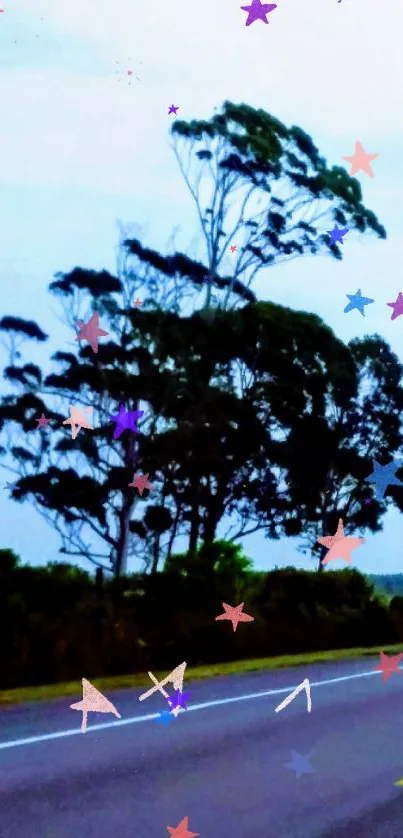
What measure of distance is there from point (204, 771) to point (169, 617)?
1302 cm

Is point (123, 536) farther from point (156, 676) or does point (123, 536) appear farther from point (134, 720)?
point (134, 720)

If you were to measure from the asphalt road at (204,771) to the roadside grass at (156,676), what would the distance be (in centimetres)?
96

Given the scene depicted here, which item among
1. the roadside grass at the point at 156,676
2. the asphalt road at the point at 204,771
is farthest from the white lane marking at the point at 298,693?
the roadside grass at the point at 156,676

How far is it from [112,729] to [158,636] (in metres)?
10.1

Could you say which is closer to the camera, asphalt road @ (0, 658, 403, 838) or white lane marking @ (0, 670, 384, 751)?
asphalt road @ (0, 658, 403, 838)

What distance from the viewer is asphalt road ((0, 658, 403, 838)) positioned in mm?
6938

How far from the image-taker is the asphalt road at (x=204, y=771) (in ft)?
22.8

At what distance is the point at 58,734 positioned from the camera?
33.8 ft

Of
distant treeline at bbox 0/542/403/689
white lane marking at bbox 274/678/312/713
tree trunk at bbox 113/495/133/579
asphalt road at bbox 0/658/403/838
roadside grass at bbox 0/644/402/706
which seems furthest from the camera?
tree trunk at bbox 113/495/133/579

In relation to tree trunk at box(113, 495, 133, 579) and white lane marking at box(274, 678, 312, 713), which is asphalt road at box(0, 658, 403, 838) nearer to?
white lane marking at box(274, 678, 312, 713)

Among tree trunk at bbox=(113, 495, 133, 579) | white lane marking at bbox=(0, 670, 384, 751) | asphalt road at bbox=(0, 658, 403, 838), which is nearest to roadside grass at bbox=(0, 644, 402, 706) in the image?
asphalt road at bbox=(0, 658, 403, 838)

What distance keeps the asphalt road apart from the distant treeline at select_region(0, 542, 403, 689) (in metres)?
3.97

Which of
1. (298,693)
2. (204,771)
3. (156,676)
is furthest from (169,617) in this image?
(204,771)

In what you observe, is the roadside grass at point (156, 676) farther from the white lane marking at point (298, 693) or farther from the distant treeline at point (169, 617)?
the white lane marking at point (298, 693)
